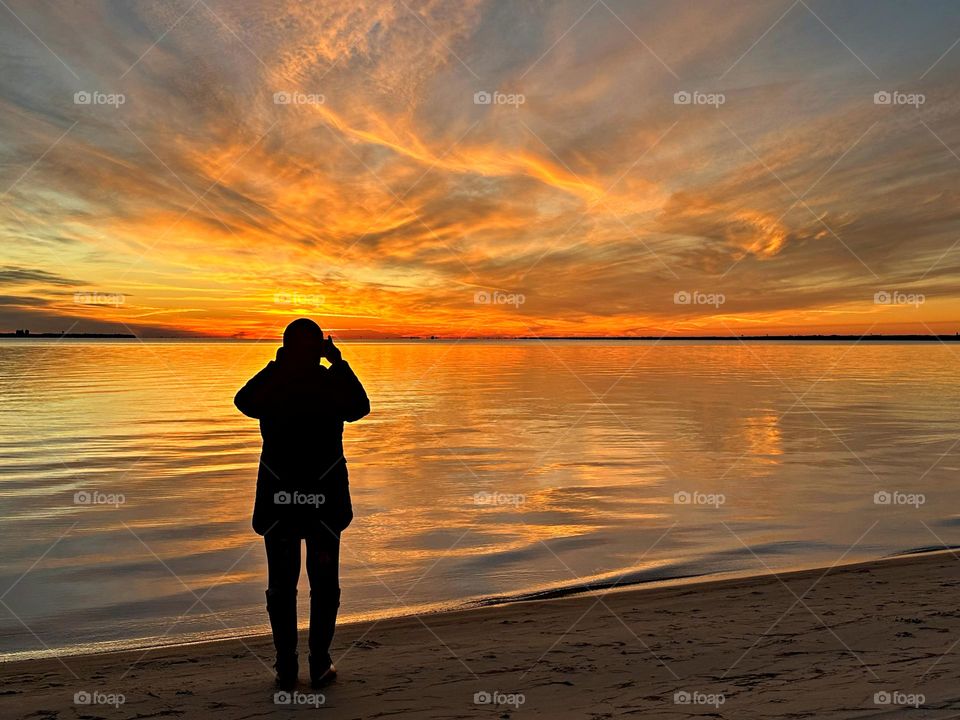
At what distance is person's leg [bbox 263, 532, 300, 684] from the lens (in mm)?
5801

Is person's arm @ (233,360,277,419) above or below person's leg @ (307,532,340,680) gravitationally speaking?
above

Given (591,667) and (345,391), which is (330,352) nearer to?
(345,391)

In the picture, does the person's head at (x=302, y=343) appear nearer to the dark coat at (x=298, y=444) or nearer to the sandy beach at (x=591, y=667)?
the dark coat at (x=298, y=444)

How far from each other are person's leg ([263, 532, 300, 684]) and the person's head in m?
1.36

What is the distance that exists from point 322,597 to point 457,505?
346 inches

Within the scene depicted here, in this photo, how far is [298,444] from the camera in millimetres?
5797

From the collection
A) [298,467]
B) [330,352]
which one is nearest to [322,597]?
[298,467]

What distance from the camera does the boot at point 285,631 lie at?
19.3 feet

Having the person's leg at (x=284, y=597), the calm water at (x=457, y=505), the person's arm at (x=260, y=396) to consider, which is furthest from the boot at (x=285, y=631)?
the calm water at (x=457, y=505)

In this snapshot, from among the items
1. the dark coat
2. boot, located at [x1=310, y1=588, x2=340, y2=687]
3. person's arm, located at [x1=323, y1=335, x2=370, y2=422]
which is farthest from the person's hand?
boot, located at [x1=310, y1=588, x2=340, y2=687]

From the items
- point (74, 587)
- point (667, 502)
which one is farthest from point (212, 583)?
point (667, 502)

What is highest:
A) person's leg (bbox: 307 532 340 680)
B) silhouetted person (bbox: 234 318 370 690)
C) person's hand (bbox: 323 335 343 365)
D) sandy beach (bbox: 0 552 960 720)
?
person's hand (bbox: 323 335 343 365)

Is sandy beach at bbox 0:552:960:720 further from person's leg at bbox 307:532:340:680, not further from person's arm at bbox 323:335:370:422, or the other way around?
person's arm at bbox 323:335:370:422

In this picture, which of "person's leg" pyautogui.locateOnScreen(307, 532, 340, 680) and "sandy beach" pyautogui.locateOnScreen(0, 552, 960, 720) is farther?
"person's leg" pyautogui.locateOnScreen(307, 532, 340, 680)
